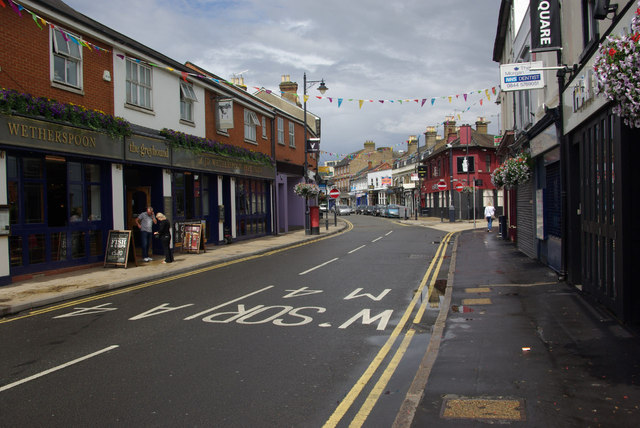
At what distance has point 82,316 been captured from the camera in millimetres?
8555

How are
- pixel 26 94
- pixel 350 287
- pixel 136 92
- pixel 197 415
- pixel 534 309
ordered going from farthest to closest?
pixel 136 92, pixel 26 94, pixel 350 287, pixel 534 309, pixel 197 415

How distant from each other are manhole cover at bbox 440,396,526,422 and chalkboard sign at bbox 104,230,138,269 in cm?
1181

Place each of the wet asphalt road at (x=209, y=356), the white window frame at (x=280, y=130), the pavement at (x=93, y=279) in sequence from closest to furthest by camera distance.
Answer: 1. the wet asphalt road at (x=209, y=356)
2. the pavement at (x=93, y=279)
3. the white window frame at (x=280, y=130)

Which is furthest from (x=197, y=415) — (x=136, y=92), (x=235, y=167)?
(x=235, y=167)

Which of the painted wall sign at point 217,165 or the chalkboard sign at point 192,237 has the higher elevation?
the painted wall sign at point 217,165

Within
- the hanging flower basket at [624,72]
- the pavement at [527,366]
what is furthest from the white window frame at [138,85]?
the hanging flower basket at [624,72]

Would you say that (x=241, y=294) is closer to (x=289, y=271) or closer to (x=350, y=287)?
(x=350, y=287)

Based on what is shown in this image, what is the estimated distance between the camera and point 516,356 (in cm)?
575

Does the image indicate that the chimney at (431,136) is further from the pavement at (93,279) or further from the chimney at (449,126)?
the pavement at (93,279)

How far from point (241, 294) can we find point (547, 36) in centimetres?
899

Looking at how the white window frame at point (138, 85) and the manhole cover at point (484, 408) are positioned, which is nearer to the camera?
the manhole cover at point (484, 408)

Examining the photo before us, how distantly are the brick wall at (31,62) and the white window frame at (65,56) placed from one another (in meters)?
0.14

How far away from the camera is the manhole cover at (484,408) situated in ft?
13.6

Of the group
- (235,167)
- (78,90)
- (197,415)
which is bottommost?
(197,415)
